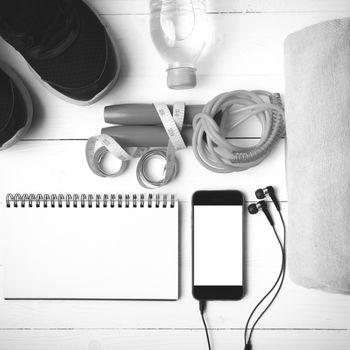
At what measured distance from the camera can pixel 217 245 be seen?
2.59 ft

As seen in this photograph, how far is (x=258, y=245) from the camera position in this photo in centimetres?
80

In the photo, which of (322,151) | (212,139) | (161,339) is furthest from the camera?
(161,339)

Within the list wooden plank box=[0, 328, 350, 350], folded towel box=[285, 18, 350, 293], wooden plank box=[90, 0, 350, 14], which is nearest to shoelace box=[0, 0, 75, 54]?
wooden plank box=[90, 0, 350, 14]

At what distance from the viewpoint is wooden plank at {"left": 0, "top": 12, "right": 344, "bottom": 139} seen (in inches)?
31.1

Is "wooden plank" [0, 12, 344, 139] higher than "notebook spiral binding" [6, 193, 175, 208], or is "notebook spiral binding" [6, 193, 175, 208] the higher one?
"wooden plank" [0, 12, 344, 139]

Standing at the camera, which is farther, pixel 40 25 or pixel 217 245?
pixel 217 245

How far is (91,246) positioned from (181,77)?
34 centimetres

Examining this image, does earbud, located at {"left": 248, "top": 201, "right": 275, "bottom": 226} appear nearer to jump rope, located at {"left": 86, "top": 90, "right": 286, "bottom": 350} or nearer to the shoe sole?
jump rope, located at {"left": 86, "top": 90, "right": 286, "bottom": 350}

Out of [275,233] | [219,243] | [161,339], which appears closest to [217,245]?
[219,243]

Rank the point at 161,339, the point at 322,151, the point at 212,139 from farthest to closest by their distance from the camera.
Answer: the point at 161,339, the point at 212,139, the point at 322,151

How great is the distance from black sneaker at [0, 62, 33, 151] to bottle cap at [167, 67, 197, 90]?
26 centimetres

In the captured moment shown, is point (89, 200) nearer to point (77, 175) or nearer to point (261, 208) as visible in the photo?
point (77, 175)

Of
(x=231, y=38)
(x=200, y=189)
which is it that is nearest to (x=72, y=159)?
(x=200, y=189)

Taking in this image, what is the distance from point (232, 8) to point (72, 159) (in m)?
0.40
